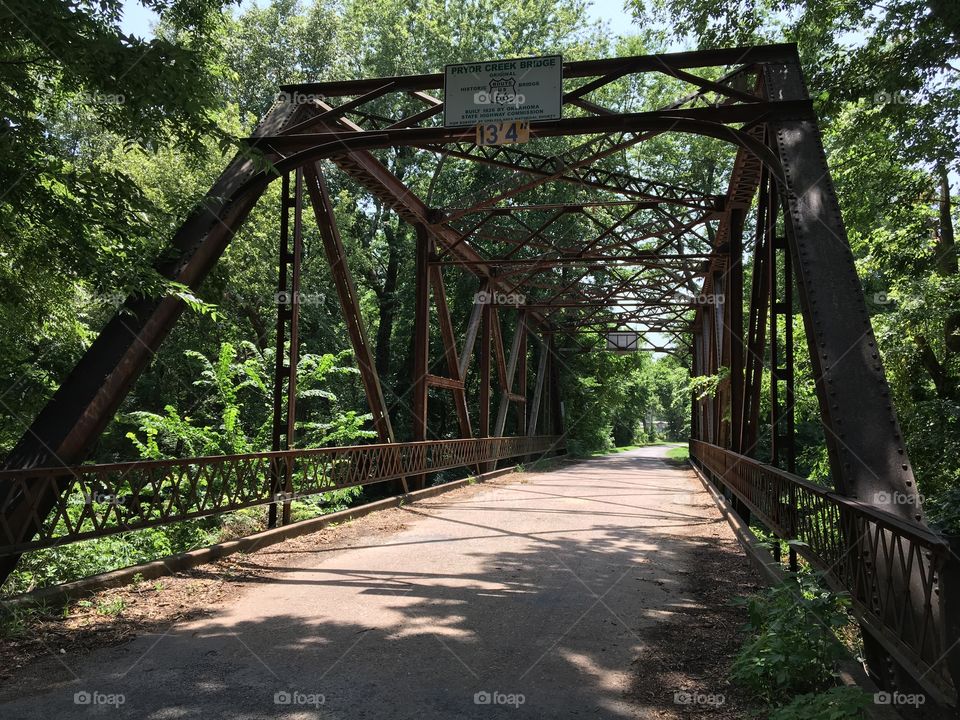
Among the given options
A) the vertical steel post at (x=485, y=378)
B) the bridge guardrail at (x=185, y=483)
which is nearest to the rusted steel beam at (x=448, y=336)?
the bridge guardrail at (x=185, y=483)

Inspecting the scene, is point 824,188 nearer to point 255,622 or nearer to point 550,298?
point 255,622

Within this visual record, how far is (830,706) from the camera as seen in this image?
10.3ft

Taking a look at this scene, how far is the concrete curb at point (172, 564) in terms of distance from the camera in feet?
Answer: 17.1

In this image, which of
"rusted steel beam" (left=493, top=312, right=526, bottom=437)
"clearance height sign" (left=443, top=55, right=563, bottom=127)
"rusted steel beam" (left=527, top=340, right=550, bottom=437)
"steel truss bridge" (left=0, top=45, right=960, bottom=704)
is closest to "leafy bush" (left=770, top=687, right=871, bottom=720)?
"steel truss bridge" (left=0, top=45, right=960, bottom=704)

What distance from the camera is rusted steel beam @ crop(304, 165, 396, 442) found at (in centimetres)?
996

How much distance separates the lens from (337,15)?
27391 mm

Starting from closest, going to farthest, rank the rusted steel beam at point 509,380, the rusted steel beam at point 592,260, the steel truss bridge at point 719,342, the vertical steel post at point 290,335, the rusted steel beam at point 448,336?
the steel truss bridge at point 719,342, the vertical steel post at point 290,335, the rusted steel beam at point 448,336, the rusted steel beam at point 592,260, the rusted steel beam at point 509,380

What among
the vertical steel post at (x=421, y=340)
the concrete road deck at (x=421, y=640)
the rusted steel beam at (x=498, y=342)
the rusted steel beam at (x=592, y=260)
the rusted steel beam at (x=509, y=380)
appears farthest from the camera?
the rusted steel beam at (x=509, y=380)

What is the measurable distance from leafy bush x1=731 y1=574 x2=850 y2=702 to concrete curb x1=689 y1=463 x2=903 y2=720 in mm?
97

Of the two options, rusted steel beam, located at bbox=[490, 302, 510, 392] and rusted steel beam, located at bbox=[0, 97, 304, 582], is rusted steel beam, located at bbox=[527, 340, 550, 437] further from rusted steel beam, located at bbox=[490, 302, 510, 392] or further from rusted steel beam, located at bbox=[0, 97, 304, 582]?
rusted steel beam, located at bbox=[0, 97, 304, 582]

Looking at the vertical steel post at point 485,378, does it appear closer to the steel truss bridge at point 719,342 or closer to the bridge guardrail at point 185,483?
the bridge guardrail at point 185,483

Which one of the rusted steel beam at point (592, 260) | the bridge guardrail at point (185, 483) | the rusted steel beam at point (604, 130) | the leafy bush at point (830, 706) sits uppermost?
the rusted steel beam at point (592, 260)

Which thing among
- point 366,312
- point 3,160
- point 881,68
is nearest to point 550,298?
point 366,312

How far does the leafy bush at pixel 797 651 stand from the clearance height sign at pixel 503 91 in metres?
5.57
